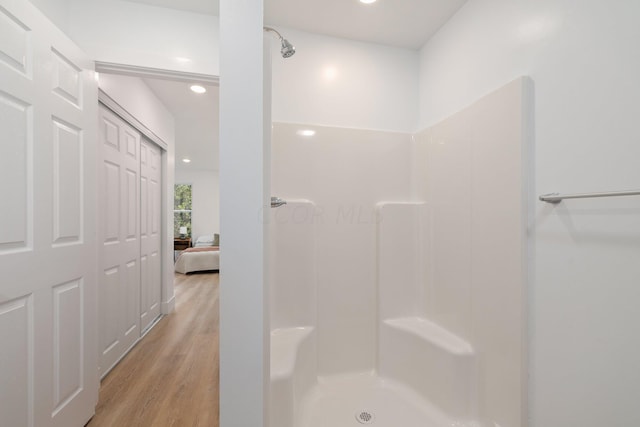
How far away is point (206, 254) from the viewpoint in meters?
5.69

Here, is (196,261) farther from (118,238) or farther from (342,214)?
(342,214)

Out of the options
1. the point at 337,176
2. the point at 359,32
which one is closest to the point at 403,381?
the point at 337,176

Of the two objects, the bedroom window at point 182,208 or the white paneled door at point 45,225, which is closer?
the white paneled door at point 45,225

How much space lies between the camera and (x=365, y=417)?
5.24ft

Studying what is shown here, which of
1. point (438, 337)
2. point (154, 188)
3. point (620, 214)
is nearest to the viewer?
point (620, 214)

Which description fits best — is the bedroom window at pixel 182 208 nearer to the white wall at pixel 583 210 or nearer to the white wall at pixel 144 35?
the white wall at pixel 144 35

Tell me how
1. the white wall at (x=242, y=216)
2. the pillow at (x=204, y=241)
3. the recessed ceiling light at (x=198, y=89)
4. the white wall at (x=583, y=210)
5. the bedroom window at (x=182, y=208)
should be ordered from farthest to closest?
the bedroom window at (x=182, y=208), the pillow at (x=204, y=241), the recessed ceiling light at (x=198, y=89), the white wall at (x=583, y=210), the white wall at (x=242, y=216)

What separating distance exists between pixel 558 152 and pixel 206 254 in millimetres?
5740

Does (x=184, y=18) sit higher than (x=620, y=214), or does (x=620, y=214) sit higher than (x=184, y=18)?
(x=184, y=18)

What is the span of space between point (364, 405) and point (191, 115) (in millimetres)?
3638

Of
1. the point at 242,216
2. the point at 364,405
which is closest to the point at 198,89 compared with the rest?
the point at 242,216

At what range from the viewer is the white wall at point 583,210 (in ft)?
3.12

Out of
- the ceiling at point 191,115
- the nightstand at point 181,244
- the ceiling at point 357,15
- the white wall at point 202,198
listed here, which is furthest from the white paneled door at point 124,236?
the white wall at point 202,198

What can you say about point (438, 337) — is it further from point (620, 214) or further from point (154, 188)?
point (154, 188)
